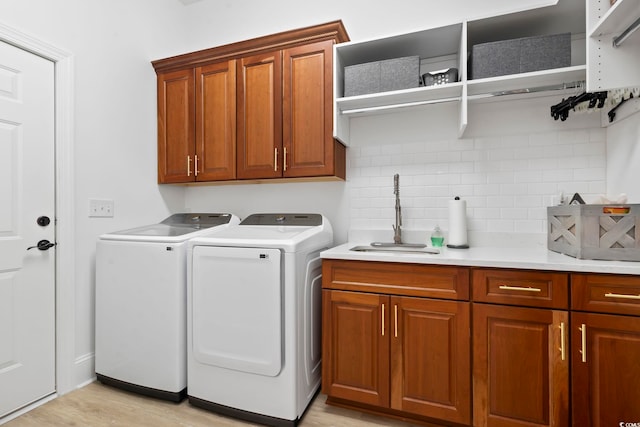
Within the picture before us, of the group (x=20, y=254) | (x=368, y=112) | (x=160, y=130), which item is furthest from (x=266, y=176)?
(x=20, y=254)

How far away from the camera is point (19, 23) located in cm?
181

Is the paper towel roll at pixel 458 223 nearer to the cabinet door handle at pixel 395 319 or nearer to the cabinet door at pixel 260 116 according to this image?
the cabinet door handle at pixel 395 319

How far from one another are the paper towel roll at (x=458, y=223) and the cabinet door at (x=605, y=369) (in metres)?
0.72

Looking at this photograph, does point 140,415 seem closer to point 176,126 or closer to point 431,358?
point 431,358

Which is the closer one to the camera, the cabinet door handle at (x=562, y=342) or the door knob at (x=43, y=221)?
the cabinet door handle at (x=562, y=342)

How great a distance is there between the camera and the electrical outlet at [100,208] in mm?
2168

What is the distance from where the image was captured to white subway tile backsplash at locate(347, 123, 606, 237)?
1.94 m

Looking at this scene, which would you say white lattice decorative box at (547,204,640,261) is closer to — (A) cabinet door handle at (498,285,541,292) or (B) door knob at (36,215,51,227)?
(A) cabinet door handle at (498,285,541,292)

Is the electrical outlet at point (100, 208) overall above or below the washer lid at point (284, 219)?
above

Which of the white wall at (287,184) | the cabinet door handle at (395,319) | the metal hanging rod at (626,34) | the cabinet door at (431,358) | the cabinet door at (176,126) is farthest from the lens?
the cabinet door at (176,126)

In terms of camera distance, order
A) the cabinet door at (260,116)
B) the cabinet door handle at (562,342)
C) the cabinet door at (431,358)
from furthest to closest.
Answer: the cabinet door at (260,116), the cabinet door at (431,358), the cabinet door handle at (562,342)

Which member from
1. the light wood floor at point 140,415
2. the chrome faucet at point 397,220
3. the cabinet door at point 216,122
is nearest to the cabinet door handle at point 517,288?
the chrome faucet at point 397,220

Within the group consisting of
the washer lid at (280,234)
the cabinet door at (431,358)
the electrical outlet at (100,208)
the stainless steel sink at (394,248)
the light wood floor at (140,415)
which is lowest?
the light wood floor at (140,415)

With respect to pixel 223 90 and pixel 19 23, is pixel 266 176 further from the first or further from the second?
pixel 19 23
